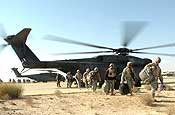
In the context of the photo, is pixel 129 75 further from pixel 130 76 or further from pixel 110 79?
pixel 110 79

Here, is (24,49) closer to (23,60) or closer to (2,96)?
(23,60)

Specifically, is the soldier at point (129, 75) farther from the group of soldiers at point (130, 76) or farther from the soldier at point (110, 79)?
the soldier at point (110, 79)

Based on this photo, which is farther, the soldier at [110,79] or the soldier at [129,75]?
the soldier at [110,79]

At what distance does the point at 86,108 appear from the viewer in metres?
13.2

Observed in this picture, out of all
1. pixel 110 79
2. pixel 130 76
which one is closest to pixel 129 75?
pixel 130 76

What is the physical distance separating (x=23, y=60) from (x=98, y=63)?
26.5ft

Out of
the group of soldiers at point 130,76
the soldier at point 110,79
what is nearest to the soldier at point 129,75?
the group of soldiers at point 130,76

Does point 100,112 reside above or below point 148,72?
below

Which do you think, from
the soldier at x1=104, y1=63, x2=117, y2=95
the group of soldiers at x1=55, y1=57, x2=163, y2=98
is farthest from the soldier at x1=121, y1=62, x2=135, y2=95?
the soldier at x1=104, y1=63, x2=117, y2=95

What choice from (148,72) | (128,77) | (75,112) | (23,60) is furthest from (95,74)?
(23,60)

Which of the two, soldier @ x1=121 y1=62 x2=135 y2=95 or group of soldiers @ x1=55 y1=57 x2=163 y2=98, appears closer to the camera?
group of soldiers @ x1=55 y1=57 x2=163 y2=98

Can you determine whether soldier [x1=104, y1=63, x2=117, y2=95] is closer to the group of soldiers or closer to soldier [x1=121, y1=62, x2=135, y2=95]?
the group of soldiers

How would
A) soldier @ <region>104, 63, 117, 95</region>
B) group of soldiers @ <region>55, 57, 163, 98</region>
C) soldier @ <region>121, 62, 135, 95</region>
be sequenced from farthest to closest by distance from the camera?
soldier @ <region>104, 63, 117, 95</region> → soldier @ <region>121, 62, 135, 95</region> → group of soldiers @ <region>55, 57, 163, 98</region>

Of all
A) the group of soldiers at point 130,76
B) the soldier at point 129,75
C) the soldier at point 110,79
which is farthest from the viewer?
the soldier at point 110,79
